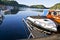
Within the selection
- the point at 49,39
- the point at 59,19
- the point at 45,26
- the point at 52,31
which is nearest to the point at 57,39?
the point at 49,39

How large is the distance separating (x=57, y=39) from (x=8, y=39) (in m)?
19.9

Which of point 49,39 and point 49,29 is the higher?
point 49,39

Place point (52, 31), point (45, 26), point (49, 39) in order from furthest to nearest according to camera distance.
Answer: point (45, 26) → point (52, 31) → point (49, 39)

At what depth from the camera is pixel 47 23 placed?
3036 centimetres

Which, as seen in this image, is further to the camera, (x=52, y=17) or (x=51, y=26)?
(x=52, y=17)

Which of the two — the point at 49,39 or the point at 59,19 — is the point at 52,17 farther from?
the point at 49,39

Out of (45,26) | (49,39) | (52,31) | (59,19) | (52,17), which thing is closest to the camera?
(49,39)

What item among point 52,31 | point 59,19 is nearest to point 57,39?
point 52,31

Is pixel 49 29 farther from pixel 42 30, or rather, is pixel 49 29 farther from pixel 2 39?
pixel 2 39

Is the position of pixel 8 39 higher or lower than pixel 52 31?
lower

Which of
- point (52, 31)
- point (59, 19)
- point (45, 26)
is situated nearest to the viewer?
point (52, 31)

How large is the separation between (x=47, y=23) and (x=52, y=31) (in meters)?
3.16

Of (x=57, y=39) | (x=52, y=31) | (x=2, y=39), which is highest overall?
(x=57, y=39)

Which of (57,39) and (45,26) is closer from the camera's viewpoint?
(57,39)
